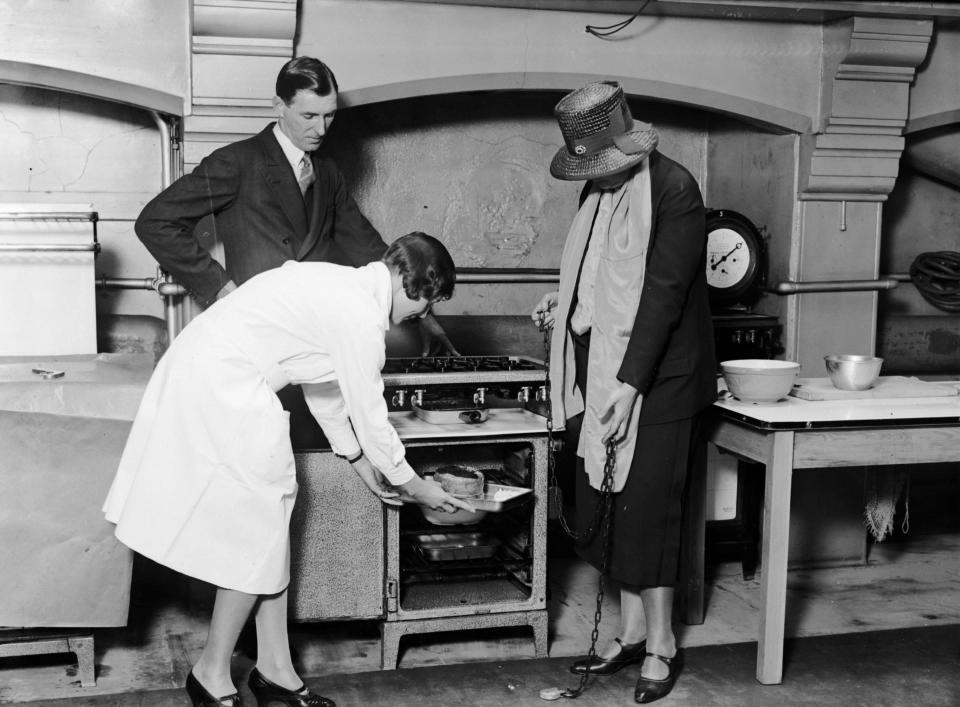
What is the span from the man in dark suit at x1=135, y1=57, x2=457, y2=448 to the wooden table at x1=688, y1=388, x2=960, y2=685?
1543 millimetres

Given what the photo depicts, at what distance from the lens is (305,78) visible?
3.67m

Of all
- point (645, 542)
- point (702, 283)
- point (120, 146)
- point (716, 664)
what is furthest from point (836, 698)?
point (120, 146)

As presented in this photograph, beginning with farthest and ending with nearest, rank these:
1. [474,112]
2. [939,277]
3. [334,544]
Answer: [939,277] → [474,112] → [334,544]

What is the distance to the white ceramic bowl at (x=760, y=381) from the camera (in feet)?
12.1

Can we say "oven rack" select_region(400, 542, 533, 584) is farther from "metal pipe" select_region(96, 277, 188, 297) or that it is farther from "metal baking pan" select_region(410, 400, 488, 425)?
"metal pipe" select_region(96, 277, 188, 297)

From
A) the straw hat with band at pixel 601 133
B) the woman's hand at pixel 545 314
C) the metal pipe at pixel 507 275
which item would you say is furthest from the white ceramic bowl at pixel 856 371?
the metal pipe at pixel 507 275

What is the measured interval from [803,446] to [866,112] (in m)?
1.95

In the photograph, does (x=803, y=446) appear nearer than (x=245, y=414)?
No

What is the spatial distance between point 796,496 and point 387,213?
2.34 m

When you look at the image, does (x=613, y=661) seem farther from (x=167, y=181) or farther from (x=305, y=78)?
(x=167, y=181)

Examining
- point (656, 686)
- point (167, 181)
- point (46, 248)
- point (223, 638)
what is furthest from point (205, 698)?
point (167, 181)

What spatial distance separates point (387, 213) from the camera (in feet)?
16.2

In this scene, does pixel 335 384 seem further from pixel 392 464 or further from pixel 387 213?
pixel 387 213

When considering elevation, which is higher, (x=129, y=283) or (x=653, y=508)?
(x=129, y=283)
